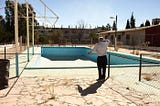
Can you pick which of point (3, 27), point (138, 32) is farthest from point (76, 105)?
point (3, 27)

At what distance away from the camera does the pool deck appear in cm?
493

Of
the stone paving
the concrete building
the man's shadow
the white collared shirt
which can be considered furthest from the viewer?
the concrete building

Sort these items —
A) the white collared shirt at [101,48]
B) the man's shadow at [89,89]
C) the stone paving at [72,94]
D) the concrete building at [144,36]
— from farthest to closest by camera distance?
1. the concrete building at [144,36]
2. the white collared shirt at [101,48]
3. the man's shadow at [89,89]
4. the stone paving at [72,94]

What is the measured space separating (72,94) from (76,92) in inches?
8.6

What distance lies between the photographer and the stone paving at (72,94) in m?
4.89

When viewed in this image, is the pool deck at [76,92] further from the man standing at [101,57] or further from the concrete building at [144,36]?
the concrete building at [144,36]

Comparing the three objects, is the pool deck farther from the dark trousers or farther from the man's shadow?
the dark trousers

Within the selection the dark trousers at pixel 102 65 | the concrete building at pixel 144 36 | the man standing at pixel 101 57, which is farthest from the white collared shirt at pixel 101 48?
the concrete building at pixel 144 36

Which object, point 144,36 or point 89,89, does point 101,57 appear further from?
point 144,36

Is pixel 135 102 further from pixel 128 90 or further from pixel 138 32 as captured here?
pixel 138 32

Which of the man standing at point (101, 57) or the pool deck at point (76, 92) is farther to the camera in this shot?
the man standing at point (101, 57)

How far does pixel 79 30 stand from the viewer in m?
58.2

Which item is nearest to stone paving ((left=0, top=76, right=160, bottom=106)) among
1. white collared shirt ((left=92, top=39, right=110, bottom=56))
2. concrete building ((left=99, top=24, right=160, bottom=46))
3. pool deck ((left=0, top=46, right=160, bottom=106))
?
pool deck ((left=0, top=46, right=160, bottom=106))

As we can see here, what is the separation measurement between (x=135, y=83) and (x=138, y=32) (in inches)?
1108
